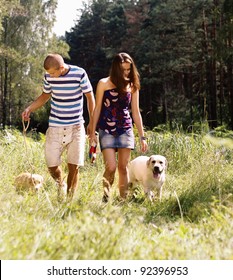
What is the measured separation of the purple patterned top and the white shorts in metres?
0.32

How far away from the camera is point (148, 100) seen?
36.2 meters

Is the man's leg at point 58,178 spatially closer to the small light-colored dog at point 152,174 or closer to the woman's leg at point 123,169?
the woman's leg at point 123,169

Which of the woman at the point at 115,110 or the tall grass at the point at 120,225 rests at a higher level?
the woman at the point at 115,110

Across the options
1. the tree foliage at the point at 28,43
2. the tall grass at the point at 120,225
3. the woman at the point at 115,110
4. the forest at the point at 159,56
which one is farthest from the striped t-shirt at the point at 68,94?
the tree foliage at the point at 28,43

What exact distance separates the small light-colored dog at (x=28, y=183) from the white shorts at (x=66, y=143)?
480 millimetres

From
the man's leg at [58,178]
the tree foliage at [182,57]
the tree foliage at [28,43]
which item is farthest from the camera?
the tree foliage at [28,43]

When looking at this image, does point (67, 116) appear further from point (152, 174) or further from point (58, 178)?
point (152, 174)

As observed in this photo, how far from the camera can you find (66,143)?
203 inches

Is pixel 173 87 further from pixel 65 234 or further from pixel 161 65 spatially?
pixel 65 234

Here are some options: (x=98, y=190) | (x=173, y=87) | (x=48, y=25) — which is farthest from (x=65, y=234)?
(x=173, y=87)

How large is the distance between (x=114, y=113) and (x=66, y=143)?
69 cm

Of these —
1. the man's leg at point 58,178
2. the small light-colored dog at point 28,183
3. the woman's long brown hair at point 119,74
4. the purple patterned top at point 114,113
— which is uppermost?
the woman's long brown hair at point 119,74

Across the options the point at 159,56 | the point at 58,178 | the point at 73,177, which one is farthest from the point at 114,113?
the point at 159,56

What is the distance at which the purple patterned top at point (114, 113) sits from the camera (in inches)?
205
